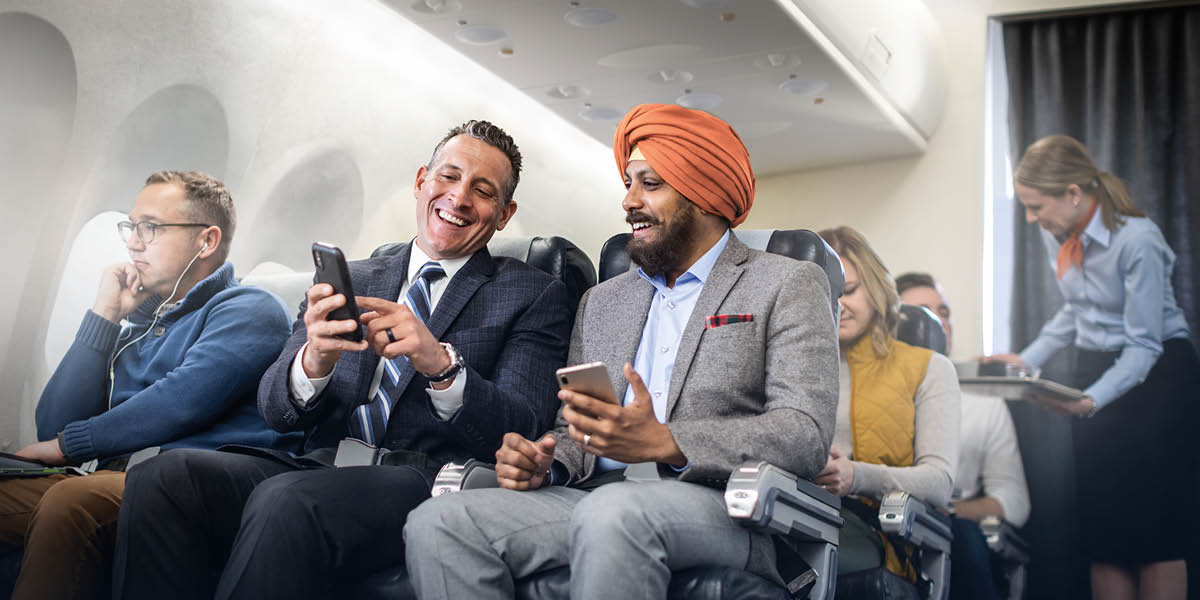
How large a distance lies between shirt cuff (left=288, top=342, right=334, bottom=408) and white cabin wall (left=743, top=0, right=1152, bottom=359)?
4.97 m

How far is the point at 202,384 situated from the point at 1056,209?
5.15 metres

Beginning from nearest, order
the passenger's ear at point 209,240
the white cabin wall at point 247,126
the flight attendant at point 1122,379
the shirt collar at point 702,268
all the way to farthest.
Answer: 1. the shirt collar at point 702,268
2. the white cabin wall at point 247,126
3. the passenger's ear at point 209,240
4. the flight attendant at point 1122,379

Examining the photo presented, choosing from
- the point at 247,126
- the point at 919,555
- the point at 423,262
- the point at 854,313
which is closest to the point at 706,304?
the point at 423,262

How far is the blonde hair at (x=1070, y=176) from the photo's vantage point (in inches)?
230

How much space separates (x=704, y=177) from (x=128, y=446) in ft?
6.90

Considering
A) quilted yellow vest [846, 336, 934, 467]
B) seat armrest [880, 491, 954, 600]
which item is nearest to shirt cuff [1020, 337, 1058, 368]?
quilted yellow vest [846, 336, 934, 467]

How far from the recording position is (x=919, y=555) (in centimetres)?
292

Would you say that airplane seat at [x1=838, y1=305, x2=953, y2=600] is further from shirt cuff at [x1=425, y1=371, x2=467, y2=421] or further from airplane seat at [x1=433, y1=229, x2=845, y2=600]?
shirt cuff at [x1=425, y1=371, x2=467, y2=421]

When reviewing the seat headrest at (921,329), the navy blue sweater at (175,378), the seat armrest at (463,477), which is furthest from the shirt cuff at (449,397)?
the seat headrest at (921,329)

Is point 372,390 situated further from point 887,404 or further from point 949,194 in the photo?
point 949,194

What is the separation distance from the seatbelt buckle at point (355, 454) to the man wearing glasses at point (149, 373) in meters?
0.58

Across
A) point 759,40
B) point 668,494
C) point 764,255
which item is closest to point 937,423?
point 759,40

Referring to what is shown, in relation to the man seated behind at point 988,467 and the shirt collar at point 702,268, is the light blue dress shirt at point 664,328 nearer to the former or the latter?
the shirt collar at point 702,268

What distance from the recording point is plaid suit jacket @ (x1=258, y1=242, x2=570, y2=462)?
2.24 metres
